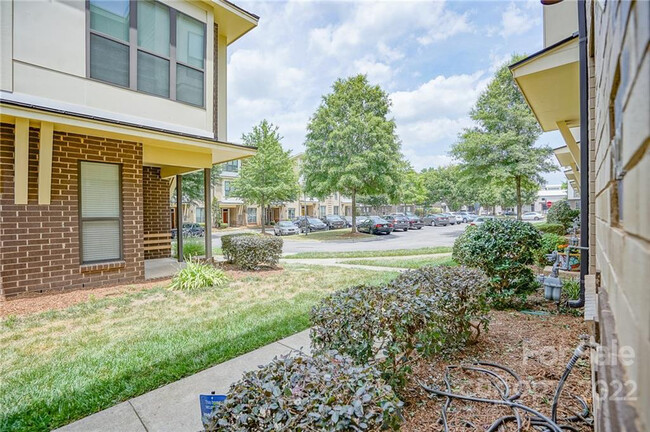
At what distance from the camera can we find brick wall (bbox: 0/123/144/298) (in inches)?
217

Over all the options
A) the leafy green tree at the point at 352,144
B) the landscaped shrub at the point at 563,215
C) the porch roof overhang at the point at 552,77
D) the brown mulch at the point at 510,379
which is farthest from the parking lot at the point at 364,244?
the brown mulch at the point at 510,379

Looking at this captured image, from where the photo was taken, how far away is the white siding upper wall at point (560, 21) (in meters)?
6.06

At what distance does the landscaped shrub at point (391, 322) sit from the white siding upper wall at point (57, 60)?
6449 millimetres

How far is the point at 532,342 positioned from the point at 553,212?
1615 centimetres

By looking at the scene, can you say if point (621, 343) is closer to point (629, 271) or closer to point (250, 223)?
point (629, 271)

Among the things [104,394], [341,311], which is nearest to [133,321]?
[104,394]

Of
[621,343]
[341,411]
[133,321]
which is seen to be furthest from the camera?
[133,321]

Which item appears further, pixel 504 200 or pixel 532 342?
pixel 504 200

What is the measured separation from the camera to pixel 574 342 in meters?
3.34

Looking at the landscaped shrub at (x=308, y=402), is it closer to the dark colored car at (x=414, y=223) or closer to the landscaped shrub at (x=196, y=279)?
the landscaped shrub at (x=196, y=279)

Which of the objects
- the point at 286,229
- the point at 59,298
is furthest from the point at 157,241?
the point at 286,229

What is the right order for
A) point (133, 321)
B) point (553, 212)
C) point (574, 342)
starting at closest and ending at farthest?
point (574, 342) < point (133, 321) < point (553, 212)

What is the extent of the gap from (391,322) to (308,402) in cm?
112

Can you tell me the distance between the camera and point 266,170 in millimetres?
24516
